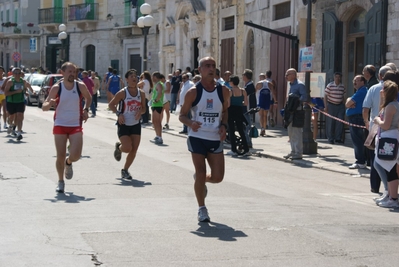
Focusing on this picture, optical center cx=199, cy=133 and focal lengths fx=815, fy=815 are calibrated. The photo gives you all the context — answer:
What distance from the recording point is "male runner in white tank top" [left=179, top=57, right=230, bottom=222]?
862 centimetres

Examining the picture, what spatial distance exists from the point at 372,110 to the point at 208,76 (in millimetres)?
3700

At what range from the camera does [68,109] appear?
10984 mm

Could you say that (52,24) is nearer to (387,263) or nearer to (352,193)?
(352,193)

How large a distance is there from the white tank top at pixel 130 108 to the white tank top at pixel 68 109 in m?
1.42

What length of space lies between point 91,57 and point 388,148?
43.1m

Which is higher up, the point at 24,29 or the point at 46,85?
the point at 24,29

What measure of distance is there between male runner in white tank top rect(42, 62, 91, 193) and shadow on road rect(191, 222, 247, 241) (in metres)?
3.14

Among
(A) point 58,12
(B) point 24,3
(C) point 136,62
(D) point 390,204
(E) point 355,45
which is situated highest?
(B) point 24,3

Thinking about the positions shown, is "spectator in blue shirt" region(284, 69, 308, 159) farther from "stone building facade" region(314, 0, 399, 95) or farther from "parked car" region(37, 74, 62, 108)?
"parked car" region(37, 74, 62, 108)

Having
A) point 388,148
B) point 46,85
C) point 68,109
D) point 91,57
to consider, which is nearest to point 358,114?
point 388,148

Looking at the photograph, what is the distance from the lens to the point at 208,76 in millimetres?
8625

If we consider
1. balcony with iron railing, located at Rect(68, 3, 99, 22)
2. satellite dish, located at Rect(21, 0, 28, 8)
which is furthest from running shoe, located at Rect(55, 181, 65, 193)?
satellite dish, located at Rect(21, 0, 28, 8)

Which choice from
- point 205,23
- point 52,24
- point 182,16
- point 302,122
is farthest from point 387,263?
point 52,24

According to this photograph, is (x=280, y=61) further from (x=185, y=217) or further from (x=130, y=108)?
(x=185, y=217)
